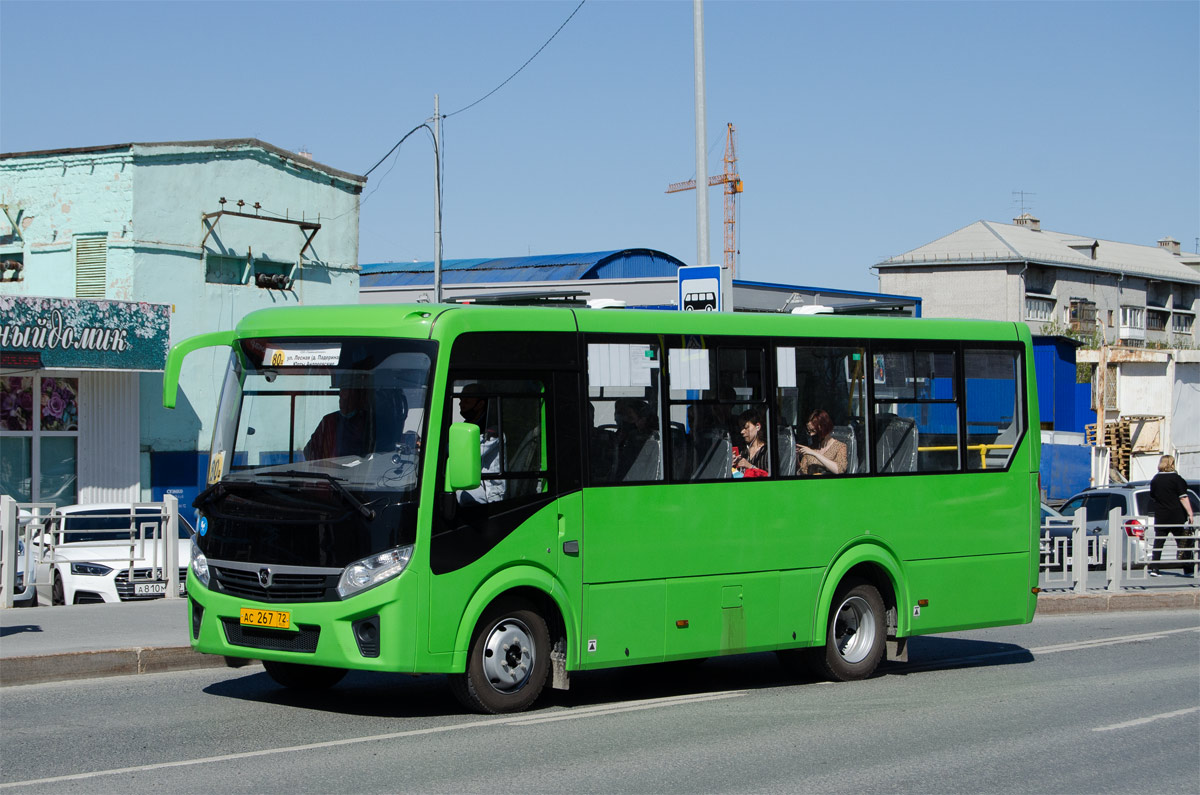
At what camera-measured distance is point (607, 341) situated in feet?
32.6

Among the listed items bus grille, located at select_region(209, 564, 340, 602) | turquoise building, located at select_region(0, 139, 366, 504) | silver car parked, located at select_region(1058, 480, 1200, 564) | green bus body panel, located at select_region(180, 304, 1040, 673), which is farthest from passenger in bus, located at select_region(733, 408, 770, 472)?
turquoise building, located at select_region(0, 139, 366, 504)

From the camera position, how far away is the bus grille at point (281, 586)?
8758 mm

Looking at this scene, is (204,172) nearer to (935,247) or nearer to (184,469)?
(184,469)

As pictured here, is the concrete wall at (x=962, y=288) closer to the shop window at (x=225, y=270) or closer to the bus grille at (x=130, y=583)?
the shop window at (x=225, y=270)

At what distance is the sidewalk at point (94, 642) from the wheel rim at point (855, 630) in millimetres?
5352

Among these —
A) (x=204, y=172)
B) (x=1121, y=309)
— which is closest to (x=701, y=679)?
(x=204, y=172)

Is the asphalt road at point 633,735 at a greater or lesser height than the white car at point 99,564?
lesser

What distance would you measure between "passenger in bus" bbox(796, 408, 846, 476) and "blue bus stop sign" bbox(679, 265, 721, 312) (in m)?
4.72

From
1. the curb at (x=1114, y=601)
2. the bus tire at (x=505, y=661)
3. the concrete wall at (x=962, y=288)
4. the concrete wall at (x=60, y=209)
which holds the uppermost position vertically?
the concrete wall at (x=962, y=288)

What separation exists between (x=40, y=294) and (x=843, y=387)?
19634 mm

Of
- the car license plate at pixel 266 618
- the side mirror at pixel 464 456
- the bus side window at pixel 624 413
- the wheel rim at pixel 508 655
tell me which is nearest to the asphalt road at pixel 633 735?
the wheel rim at pixel 508 655

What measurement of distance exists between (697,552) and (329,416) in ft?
9.86

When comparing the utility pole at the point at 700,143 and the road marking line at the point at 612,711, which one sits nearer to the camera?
the road marking line at the point at 612,711

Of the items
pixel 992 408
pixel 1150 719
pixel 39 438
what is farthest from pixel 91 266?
pixel 1150 719
